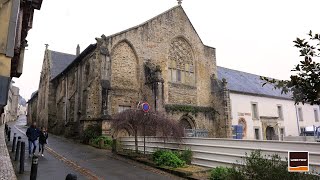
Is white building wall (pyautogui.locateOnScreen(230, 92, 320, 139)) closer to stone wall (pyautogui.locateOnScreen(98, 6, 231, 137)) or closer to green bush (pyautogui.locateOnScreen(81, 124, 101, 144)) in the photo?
stone wall (pyautogui.locateOnScreen(98, 6, 231, 137))

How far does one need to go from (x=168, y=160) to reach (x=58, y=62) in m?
32.3

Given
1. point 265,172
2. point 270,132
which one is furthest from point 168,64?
point 265,172

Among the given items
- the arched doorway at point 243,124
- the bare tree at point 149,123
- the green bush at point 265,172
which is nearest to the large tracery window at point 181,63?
the arched doorway at point 243,124

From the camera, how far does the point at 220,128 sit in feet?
81.6

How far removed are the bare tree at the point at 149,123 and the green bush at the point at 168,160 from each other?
39.8 inches

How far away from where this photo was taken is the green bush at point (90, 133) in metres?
18.9

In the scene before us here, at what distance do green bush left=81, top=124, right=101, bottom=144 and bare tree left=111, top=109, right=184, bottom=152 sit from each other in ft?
19.9

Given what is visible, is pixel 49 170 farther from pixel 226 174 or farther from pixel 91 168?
pixel 226 174

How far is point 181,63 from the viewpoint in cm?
2480

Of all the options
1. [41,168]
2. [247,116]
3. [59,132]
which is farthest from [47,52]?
[41,168]

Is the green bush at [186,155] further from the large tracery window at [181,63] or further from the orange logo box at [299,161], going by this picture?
the large tracery window at [181,63]

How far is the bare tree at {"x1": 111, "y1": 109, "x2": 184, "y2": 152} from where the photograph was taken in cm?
1232

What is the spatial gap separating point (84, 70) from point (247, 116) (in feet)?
56.5

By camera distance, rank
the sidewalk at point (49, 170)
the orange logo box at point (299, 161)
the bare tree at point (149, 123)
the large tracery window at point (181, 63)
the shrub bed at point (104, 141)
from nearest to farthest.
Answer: the orange logo box at point (299, 161) < the sidewalk at point (49, 170) < the bare tree at point (149, 123) < the shrub bed at point (104, 141) < the large tracery window at point (181, 63)
